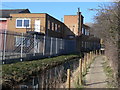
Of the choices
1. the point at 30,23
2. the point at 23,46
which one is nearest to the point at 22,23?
the point at 30,23

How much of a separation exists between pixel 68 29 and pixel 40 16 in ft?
45.9

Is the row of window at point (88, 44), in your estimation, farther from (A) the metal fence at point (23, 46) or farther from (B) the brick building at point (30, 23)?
(A) the metal fence at point (23, 46)

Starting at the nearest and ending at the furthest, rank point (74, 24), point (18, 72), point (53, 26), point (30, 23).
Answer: point (18, 72) < point (30, 23) < point (53, 26) < point (74, 24)

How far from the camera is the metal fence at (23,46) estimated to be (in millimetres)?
15625

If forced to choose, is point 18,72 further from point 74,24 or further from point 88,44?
point 88,44

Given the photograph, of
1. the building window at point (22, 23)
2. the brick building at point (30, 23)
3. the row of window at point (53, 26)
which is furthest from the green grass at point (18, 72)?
the row of window at point (53, 26)

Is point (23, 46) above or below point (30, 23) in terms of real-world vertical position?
below

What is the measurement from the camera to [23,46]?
19.8 m

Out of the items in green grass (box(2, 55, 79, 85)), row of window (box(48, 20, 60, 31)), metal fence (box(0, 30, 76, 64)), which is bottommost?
green grass (box(2, 55, 79, 85))

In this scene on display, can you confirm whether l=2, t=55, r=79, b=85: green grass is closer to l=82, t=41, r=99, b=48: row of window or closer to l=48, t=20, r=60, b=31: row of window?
l=48, t=20, r=60, b=31: row of window

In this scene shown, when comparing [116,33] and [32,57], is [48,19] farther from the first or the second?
[116,33]

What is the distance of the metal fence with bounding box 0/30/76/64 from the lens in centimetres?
1562

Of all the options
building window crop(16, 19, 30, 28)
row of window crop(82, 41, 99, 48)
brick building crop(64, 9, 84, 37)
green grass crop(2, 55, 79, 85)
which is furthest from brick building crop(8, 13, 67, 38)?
green grass crop(2, 55, 79, 85)

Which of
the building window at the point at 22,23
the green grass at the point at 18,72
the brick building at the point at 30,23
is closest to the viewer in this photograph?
the green grass at the point at 18,72
